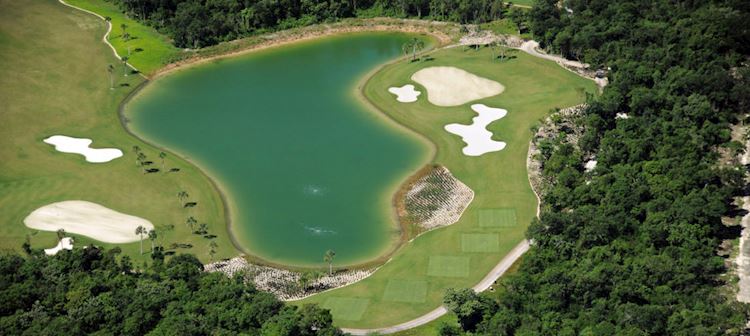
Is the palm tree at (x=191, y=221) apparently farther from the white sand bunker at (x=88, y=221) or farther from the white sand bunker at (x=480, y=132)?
the white sand bunker at (x=480, y=132)

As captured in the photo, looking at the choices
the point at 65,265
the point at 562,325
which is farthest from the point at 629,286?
the point at 65,265

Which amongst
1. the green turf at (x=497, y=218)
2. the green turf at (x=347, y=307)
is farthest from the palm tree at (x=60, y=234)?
the green turf at (x=497, y=218)

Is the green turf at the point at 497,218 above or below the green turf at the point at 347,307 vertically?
above

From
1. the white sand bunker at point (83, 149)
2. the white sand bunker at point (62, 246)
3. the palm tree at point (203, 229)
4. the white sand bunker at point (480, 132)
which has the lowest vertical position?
the white sand bunker at point (62, 246)

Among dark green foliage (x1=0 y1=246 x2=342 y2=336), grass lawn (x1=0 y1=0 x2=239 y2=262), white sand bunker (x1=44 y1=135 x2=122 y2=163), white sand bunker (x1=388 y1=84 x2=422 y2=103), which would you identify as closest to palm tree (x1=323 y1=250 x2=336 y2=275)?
dark green foliage (x1=0 y1=246 x2=342 y2=336)

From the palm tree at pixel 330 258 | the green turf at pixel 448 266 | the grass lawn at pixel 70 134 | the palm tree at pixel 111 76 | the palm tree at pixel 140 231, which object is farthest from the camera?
the palm tree at pixel 111 76

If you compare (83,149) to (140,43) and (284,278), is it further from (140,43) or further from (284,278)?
(284,278)

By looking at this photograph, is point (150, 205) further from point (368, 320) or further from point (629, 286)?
point (629, 286)
